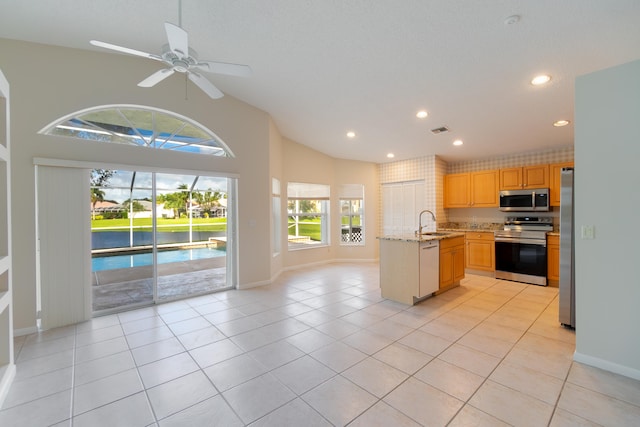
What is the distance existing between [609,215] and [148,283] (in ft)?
20.5

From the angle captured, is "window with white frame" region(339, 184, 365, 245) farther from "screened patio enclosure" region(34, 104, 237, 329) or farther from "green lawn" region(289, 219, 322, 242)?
"screened patio enclosure" region(34, 104, 237, 329)

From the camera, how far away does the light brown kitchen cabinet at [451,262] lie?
422 centimetres

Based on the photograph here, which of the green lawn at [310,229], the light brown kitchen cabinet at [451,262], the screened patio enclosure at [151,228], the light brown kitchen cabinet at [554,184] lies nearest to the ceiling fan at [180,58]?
the screened patio enclosure at [151,228]

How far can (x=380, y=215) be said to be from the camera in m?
7.25

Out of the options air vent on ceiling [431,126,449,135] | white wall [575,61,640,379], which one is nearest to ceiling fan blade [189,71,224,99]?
white wall [575,61,640,379]

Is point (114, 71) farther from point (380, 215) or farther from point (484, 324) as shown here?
point (380, 215)

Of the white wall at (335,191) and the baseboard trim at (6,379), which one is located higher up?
the white wall at (335,191)

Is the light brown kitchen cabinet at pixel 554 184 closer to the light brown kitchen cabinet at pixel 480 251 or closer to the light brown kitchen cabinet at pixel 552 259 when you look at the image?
the light brown kitchen cabinet at pixel 552 259

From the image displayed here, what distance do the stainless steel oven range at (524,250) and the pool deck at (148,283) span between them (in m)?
5.20

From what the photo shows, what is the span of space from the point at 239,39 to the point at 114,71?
6.35 feet

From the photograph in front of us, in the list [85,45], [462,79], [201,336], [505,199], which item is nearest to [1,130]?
[85,45]

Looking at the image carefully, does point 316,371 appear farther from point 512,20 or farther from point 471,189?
point 471,189

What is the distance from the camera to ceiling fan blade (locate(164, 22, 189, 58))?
177cm

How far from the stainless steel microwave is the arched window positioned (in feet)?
17.5
